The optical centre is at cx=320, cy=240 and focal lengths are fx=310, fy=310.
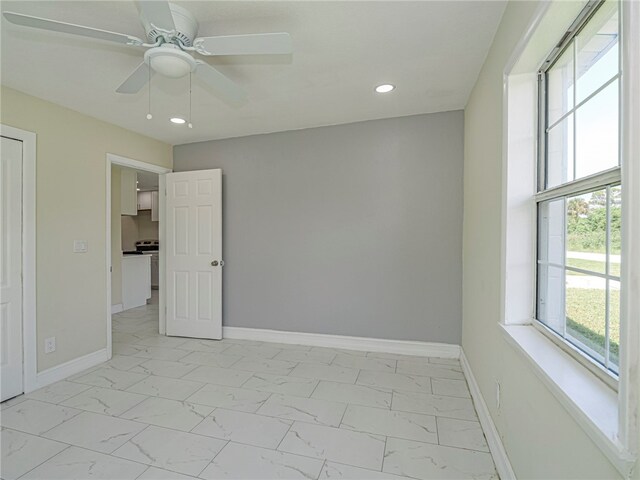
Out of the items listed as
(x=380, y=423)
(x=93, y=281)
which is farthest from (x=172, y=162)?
(x=380, y=423)

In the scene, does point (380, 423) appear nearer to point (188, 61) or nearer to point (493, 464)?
point (493, 464)

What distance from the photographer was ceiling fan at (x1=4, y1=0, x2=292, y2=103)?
4.51 feet

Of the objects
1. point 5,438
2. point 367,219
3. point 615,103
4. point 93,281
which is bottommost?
point 5,438

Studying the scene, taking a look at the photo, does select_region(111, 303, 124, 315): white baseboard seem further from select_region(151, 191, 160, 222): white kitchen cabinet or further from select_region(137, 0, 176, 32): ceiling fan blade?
select_region(137, 0, 176, 32): ceiling fan blade

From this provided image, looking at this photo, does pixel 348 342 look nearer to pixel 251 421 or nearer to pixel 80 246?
pixel 251 421

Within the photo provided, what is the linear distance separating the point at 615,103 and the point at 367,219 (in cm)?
249

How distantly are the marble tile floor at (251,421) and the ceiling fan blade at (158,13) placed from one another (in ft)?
7.39

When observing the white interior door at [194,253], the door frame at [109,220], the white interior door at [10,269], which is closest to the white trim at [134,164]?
the door frame at [109,220]

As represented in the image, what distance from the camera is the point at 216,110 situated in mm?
3068

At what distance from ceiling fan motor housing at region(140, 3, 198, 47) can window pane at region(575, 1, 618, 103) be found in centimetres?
178

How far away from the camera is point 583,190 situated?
1.16 metres

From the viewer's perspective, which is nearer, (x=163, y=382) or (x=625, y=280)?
(x=625, y=280)

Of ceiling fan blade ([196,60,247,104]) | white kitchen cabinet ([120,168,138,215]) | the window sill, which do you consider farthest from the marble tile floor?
white kitchen cabinet ([120,168,138,215])

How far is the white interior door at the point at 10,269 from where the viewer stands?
97.2 inches
